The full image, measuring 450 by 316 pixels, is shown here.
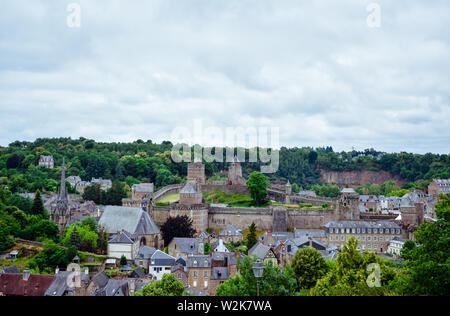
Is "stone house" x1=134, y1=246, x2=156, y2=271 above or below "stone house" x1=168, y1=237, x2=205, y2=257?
below

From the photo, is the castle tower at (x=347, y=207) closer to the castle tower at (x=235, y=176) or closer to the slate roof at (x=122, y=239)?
the castle tower at (x=235, y=176)

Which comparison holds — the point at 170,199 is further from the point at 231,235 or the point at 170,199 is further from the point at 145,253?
the point at 145,253

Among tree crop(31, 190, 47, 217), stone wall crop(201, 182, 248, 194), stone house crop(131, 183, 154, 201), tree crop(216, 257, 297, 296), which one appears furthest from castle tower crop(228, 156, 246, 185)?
tree crop(216, 257, 297, 296)

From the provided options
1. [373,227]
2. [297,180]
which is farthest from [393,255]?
[297,180]

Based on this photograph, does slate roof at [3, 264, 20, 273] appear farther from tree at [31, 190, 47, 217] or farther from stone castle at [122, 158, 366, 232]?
stone castle at [122, 158, 366, 232]

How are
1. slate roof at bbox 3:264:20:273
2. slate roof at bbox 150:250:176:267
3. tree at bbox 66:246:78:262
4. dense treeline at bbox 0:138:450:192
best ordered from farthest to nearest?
1. dense treeline at bbox 0:138:450:192
2. tree at bbox 66:246:78:262
3. slate roof at bbox 150:250:176:267
4. slate roof at bbox 3:264:20:273
